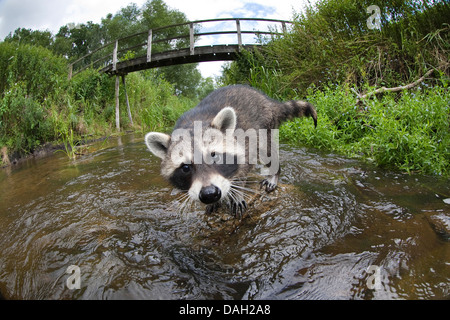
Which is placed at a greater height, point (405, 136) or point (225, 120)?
point (225, 120)

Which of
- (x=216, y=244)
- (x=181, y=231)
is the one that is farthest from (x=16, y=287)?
(x=216, y=244)

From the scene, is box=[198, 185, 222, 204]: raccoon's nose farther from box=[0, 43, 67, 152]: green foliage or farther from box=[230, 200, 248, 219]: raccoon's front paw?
A: box=[0, 43, 67, 152]: green foliage

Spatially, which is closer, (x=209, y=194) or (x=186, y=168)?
(x=209, y=194)

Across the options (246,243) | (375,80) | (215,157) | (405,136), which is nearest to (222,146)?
(215,157)

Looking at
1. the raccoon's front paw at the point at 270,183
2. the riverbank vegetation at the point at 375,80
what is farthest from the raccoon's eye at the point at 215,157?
the riverbank vegetation at the point at 375,80

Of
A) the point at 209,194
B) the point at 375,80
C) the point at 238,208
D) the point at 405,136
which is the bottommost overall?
the point at 238,208

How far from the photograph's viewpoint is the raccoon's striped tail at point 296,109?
11.8ft

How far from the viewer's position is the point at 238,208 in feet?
8.59

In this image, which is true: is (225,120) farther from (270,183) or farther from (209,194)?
(270,183)

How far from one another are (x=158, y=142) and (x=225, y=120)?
28.0 inches

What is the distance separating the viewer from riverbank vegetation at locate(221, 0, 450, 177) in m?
3.30

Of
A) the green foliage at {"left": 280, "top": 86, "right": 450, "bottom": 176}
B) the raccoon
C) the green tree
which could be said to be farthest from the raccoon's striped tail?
the green tree

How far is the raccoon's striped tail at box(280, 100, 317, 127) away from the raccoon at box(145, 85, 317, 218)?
0.04 ft

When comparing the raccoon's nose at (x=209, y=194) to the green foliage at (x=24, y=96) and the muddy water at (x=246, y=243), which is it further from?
the green foliage at (x=24, y=96)
